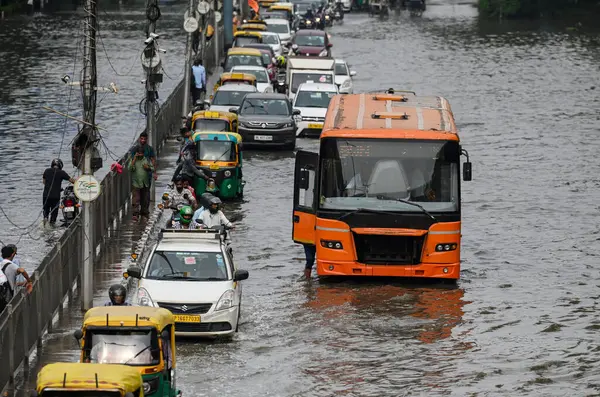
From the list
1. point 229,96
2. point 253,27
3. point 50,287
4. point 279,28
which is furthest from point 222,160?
point 279,28

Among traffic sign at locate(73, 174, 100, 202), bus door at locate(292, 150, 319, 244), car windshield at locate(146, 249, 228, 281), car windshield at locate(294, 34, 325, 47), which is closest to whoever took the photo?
car windshield at locate(146, 249, 228, 281)

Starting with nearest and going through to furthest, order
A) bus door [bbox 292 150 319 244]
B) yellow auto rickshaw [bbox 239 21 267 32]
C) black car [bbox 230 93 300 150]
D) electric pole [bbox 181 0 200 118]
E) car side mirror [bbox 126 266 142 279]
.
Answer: car side mirror [bbox 126 266 142 279] < bus door [bbox 292 150 319 244] < black car [bbox 230 93 300 150] < electric pole [bbox 181 0 200 118] < yellow auto rickshaw [bbox 239 21 267 32]

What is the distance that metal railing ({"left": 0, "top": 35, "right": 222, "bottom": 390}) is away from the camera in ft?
63.4

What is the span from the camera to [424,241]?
26562 mm

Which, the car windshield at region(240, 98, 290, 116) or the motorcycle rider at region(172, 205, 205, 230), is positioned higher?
the motorcycle rider at region(172, 205, 205, 230)

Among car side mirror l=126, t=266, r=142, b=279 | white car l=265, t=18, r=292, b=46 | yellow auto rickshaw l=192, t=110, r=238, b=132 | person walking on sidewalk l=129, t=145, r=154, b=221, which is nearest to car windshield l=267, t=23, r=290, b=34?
white car l=265, t=18, r=292, b=46

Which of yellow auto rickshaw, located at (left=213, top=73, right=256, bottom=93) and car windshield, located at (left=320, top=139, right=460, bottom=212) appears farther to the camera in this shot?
yellow auto rickshaw, located at (left=213, top=73, right=256, bottom=93)

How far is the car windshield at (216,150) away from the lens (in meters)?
36.9

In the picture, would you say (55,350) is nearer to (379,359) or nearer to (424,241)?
(379,359)

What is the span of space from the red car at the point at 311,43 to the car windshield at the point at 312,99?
17264 millimetres

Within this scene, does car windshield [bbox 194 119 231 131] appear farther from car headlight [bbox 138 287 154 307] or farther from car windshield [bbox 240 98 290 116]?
car headlight [bbox 138 287 154 307]

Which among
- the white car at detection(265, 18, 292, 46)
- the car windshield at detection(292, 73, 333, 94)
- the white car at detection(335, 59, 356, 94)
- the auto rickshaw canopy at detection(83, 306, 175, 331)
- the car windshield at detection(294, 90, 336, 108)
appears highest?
the auto rickshaw canopy at detection(83, 306, 175, 331)

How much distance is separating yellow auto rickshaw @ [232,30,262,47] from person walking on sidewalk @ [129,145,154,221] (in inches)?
1437

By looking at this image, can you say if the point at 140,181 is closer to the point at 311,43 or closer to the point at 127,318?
the point at 127,318
